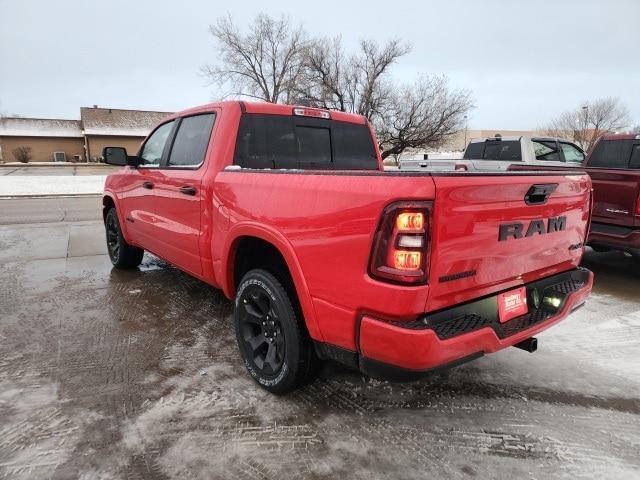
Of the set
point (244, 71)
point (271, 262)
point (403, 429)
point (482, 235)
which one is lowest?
point (403, 429)

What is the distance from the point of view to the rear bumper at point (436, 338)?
1.99m

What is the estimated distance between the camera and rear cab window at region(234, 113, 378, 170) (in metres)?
3.48

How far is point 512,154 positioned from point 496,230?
Result: 28.8 feet

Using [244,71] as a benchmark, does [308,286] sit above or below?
below

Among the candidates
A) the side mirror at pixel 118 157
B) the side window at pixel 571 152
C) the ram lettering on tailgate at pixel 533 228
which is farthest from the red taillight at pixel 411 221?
the side window at pixel 571 152

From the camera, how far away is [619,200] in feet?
17.5

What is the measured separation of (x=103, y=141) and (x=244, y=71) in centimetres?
1977

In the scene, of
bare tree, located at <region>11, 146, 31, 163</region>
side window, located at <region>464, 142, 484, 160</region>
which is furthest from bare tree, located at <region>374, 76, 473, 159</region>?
bare tree, located at <region>11, 146, 31, 163</region>

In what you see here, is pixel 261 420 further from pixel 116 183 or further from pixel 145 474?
pixel 116 183

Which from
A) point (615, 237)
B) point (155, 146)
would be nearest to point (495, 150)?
point (615, 237)

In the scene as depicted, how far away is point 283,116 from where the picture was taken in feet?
12.1

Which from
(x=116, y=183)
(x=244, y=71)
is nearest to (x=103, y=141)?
(x=244, y=71)

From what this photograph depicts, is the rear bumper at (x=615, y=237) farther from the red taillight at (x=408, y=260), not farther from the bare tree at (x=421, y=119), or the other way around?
the bare tree at (x=421, y=119)

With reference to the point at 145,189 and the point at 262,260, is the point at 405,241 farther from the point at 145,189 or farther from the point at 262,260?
the point at 145,189
